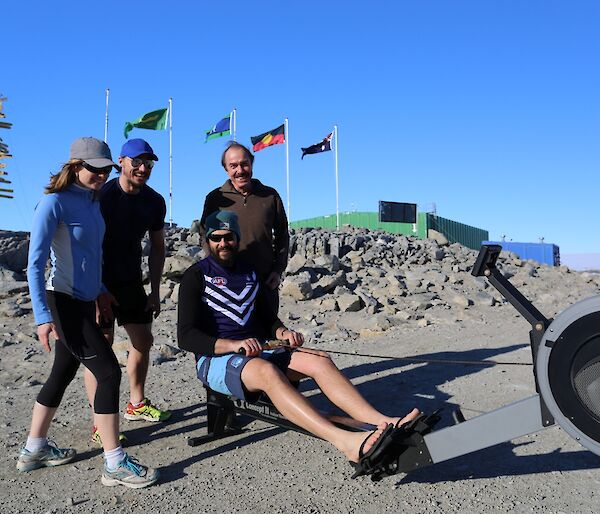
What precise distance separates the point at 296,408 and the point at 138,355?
6.04 feet

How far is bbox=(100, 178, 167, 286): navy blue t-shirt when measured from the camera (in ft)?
14.6

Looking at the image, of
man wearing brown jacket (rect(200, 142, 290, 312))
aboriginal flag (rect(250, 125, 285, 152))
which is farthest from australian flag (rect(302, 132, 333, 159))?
man wearing brown jacket (rect(200, 142, 290, 312))

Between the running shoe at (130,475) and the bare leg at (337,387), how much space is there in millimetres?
1126

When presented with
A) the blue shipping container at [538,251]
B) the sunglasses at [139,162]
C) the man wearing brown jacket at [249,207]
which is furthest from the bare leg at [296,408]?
the blue shipping container at [538,251]

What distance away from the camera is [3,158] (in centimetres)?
1537

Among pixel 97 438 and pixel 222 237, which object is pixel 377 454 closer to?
pixel 222 237

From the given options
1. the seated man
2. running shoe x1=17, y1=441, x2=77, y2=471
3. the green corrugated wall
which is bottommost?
the green corrugated wall

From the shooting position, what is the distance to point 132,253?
181 inches

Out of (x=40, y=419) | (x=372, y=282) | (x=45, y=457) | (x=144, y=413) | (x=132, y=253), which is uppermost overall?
(x=132, y=253)

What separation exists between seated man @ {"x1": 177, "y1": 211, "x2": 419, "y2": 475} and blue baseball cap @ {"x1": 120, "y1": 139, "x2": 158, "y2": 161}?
0.68 meters

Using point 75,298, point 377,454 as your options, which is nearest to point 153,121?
point 75,298

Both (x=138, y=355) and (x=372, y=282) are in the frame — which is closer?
(x=138, y=355)

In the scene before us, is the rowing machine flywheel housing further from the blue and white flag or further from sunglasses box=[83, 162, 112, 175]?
the blue and white flag

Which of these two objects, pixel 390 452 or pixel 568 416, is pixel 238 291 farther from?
pixel 568 416
